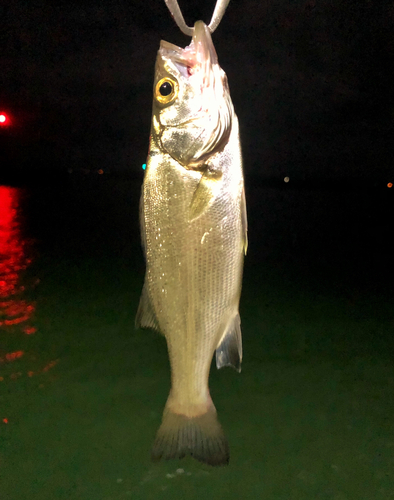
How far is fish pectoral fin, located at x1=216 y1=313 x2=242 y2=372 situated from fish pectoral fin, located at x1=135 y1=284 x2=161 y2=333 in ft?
1.00

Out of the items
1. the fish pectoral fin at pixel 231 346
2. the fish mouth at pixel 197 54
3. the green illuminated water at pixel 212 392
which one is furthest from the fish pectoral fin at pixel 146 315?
the green illuminated water at pixel 212 392

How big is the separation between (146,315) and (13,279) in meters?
6.36

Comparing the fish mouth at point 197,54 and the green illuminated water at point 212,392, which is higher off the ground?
the fish mouth at point 197,54

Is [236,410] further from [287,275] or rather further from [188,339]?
[287,275]

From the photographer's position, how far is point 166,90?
5.59ft

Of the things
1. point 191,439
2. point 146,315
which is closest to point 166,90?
point 146,315

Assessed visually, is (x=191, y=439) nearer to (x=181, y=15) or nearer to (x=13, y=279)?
(x=181, y=15)

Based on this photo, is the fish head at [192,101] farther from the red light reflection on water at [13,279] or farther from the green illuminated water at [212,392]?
the red light reflection on water at [13,279]

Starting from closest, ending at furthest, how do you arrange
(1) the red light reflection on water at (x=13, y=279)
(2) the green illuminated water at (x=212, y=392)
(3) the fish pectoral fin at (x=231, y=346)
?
(3) the fish pectoral fin at (x=231, y=346), (2) the green illuminated water at (x=212, y=392), (1) the red light reflection on water at (x=13, y=279)

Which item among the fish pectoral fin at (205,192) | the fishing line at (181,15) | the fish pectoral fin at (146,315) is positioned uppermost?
the fishing line at (181,15)

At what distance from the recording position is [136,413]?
11.4 ft

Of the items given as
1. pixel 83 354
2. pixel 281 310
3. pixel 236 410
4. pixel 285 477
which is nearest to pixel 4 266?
pixel 83 354

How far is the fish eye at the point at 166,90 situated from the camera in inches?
66.2

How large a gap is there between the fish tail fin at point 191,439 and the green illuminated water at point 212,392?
1.16 metres
